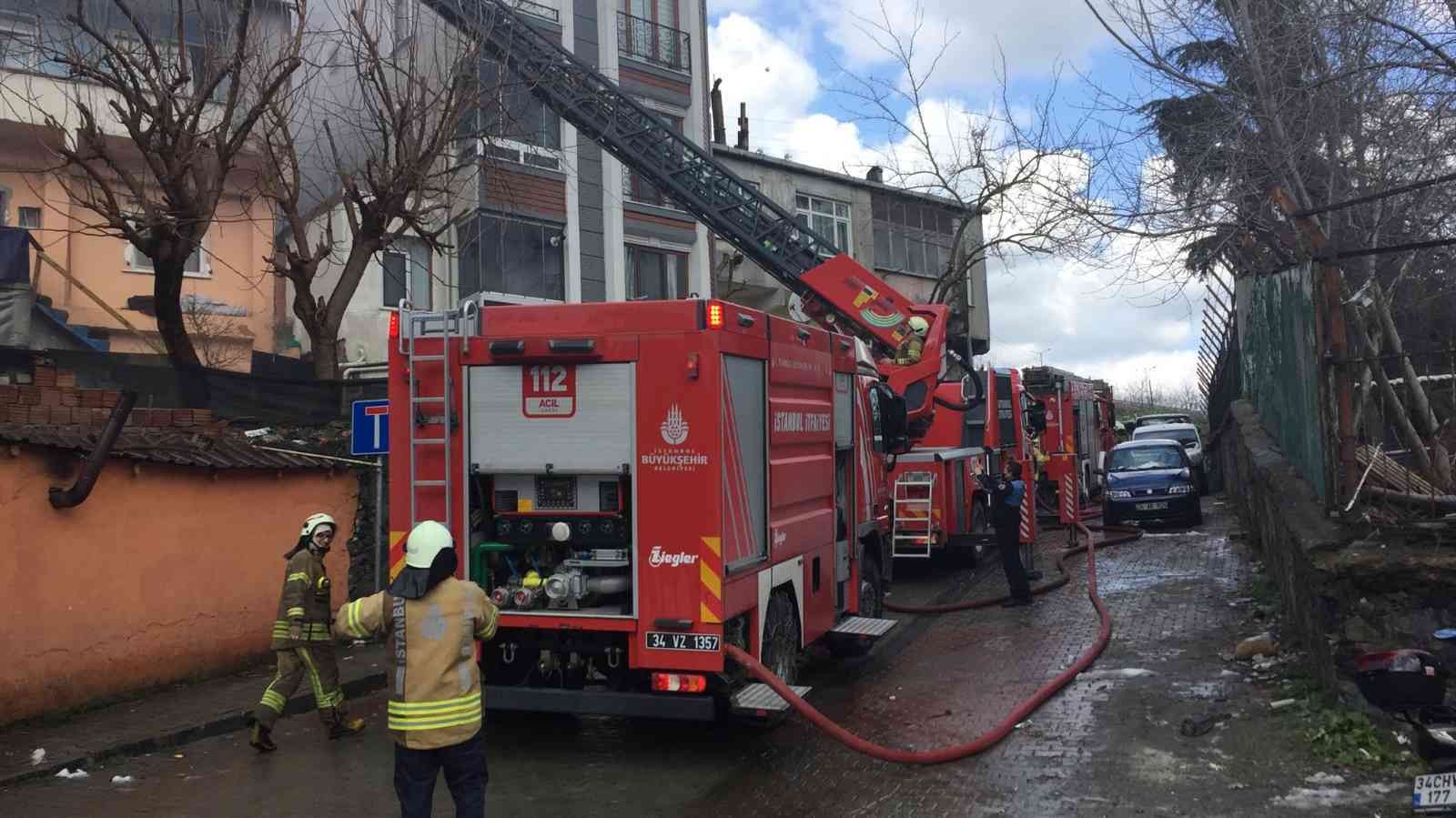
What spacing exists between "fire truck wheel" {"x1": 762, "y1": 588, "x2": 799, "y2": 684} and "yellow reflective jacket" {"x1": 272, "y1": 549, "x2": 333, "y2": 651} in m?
3.09

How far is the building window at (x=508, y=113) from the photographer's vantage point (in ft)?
47.6

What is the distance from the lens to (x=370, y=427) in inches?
411

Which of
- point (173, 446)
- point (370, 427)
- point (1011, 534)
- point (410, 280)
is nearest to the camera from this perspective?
point (173, 446)

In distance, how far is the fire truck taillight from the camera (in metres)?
7.09

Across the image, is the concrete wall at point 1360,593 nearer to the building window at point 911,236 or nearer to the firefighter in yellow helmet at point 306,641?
the firefighter in yellow helmet at point 306,641

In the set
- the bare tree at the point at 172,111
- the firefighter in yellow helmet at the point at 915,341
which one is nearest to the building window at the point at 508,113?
the bare tree at the point at 172,111

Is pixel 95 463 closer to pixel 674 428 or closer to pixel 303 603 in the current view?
pixel 303 603

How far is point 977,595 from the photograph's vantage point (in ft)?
46.4

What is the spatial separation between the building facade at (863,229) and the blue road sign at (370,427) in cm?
1630

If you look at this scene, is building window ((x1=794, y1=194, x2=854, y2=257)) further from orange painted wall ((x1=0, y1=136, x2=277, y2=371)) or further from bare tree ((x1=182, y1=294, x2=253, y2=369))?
bare tree ((x1=182, y1=294, x2=253, y2=369))

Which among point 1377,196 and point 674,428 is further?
point 1377,196

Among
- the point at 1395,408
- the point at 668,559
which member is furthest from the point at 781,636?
the point at 1395,408

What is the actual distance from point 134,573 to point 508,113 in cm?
796

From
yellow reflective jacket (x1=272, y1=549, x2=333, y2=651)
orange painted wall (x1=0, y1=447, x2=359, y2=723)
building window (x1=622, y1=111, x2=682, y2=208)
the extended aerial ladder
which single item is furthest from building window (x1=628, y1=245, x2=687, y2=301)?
yellow reflective jacket (x1=272, y1=549, x2=333, y2=651)
